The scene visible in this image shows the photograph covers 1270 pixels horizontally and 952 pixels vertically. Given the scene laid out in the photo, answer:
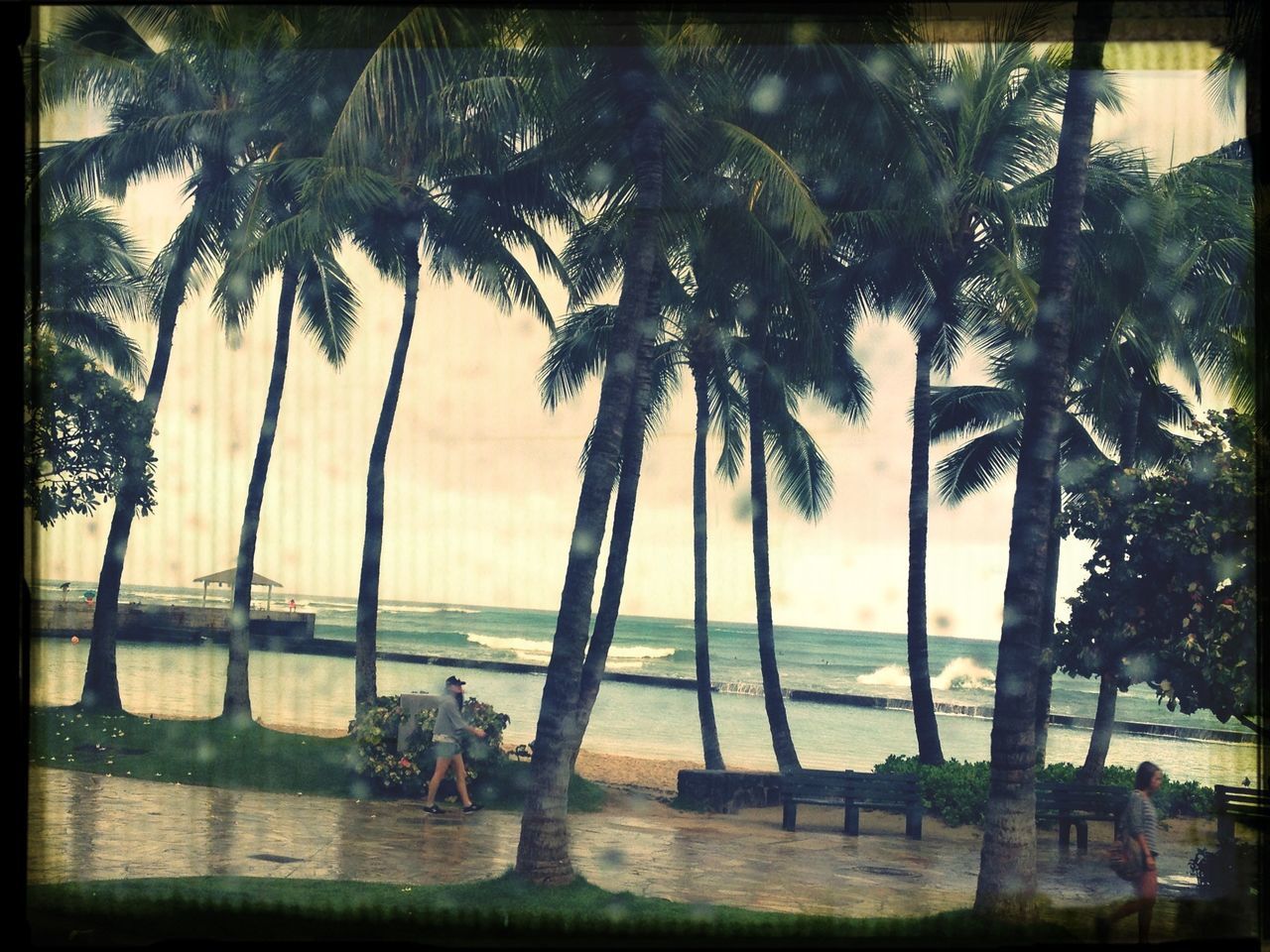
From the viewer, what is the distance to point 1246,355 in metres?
13.1

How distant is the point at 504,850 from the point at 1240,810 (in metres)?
6.81

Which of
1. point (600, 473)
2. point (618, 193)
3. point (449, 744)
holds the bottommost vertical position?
point (449, 744)

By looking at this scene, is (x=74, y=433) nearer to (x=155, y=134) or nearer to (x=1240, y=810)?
(x=155, y=134)

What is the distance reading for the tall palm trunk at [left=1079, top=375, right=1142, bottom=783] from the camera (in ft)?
42.9

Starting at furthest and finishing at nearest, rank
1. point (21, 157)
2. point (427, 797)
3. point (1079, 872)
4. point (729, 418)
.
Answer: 1. point (729, 418)
2. point (427, 797)
3. point (1079, 872)
4. point (21, 157)

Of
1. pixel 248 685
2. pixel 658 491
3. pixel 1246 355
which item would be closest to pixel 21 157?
pixel 248 685

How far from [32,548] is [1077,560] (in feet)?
33.4

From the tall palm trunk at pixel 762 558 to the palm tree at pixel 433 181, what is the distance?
256 centimetres

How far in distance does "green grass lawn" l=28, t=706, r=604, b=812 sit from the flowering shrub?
6.3 inches

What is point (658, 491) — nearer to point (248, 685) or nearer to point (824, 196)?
point (824, 196)

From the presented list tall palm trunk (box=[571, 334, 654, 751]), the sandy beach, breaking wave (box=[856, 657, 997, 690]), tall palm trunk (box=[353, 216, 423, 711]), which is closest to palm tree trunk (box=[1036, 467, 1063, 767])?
breaking wave (box=[856, 657, 997, 690])

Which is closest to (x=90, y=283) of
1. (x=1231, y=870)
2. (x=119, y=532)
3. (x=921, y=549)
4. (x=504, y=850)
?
(x=119, y=532)

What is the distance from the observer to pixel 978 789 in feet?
42.7

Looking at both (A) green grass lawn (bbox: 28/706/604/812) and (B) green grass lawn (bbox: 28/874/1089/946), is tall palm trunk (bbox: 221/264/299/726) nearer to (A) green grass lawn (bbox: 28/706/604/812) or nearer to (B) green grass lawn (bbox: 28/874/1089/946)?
(A) green grass lawn (bbox: 28/706/604/812)
